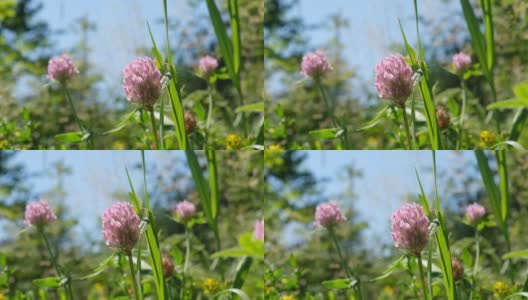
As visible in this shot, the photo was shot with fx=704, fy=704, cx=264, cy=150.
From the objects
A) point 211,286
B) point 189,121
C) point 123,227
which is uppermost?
point 189,121

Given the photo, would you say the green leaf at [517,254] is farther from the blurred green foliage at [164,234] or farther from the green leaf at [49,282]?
the green leaf at [49,282]

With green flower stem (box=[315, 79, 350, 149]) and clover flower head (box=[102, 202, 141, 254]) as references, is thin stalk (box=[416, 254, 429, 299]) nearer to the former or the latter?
green flower stem (box=[315, 79, 350, 149])

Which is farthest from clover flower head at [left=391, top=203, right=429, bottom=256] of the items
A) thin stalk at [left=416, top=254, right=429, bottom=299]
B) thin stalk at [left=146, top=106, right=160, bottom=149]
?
thin stalk at [left=146, top=106, right=160, bottom=149]

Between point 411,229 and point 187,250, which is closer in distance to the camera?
point 411,229

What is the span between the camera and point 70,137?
6.84 ft

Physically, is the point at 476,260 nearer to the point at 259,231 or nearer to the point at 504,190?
the point at 504,190

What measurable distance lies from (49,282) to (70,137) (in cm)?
43

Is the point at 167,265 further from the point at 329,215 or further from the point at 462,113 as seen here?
the point at 462,113

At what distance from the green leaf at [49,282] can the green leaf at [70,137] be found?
406 mm

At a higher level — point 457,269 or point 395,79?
point 395,79

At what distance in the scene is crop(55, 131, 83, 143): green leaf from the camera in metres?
2.08

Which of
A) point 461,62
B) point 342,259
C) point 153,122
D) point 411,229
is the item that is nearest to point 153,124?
point 153,122

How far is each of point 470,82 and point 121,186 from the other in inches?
40.8

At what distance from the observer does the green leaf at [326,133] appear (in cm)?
205
